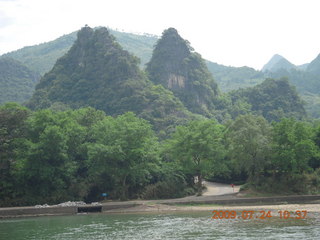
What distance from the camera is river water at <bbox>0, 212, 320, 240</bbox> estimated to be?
32.1m

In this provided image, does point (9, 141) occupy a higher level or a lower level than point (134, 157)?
higher

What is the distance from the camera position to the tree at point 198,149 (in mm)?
→ 57125

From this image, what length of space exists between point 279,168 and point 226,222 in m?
21.7

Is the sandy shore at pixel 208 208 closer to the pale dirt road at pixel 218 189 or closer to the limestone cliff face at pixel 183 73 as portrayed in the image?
the pale dirt road at pixel 218 189

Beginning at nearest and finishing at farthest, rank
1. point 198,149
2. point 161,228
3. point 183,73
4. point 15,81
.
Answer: point 161,228
point 198,149
point 183,73
point 15,81

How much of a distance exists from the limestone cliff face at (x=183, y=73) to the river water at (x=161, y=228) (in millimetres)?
91974

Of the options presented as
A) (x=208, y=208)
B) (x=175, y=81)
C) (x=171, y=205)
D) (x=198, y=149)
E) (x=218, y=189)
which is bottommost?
(x=208, y=208)

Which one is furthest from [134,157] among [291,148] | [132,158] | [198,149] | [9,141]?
[291,148]

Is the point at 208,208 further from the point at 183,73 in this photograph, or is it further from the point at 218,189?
the point at 183,73

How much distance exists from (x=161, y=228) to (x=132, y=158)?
2233 centimetres

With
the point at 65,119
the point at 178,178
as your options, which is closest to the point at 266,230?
the point at 178,178

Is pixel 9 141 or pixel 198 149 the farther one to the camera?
pixel 9 141

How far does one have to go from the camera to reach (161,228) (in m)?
36.5

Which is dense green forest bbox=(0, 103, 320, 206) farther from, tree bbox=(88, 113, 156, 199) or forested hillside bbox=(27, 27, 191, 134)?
forested hillside bbox=(27, 27, 191, 134)
